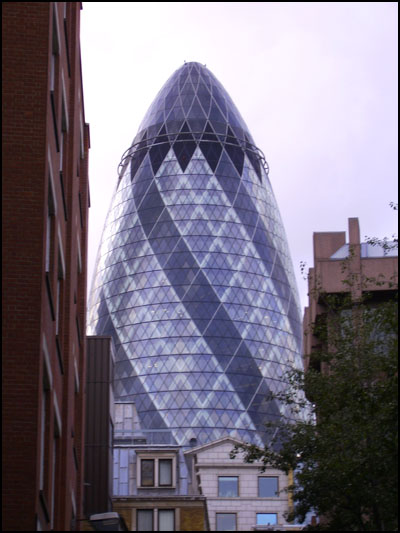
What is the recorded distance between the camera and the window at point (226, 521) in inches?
2692

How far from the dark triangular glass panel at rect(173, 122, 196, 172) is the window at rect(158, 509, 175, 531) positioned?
181 ft

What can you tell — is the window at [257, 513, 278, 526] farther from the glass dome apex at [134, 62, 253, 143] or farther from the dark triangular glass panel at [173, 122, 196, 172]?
the glass dome apex at [134, 62, 253, 143]

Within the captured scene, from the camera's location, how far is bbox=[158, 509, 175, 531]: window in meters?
50.8

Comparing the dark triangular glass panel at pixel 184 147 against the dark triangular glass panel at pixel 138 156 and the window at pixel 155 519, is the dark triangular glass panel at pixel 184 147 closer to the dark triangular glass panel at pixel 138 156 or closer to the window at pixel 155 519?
the dark triangular glass panel at pixel 138 156

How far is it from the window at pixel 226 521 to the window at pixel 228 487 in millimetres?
1453

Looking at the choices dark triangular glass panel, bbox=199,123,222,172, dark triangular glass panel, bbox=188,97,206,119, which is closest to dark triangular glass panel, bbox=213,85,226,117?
dark triangular glass panel, bbox=188,97,206,119

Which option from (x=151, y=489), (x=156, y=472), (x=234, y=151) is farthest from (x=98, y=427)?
(x=234, y=151)

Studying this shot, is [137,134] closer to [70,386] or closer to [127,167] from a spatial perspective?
[127,167]

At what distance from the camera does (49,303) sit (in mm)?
20234

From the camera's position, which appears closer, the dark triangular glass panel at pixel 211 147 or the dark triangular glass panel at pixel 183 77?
the dark triangular glass panel at pixel 211 147

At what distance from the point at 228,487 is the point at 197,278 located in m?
30.4

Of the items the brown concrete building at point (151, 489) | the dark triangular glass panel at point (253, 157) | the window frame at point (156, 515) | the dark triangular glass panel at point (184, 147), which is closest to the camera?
the window frame at point (156, 515)

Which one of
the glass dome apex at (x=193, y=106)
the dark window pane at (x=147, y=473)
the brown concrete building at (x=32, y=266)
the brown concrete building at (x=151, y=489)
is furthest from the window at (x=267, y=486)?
the brown concrete building at (x=32, y=266)

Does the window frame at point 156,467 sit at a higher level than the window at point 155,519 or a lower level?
higher
